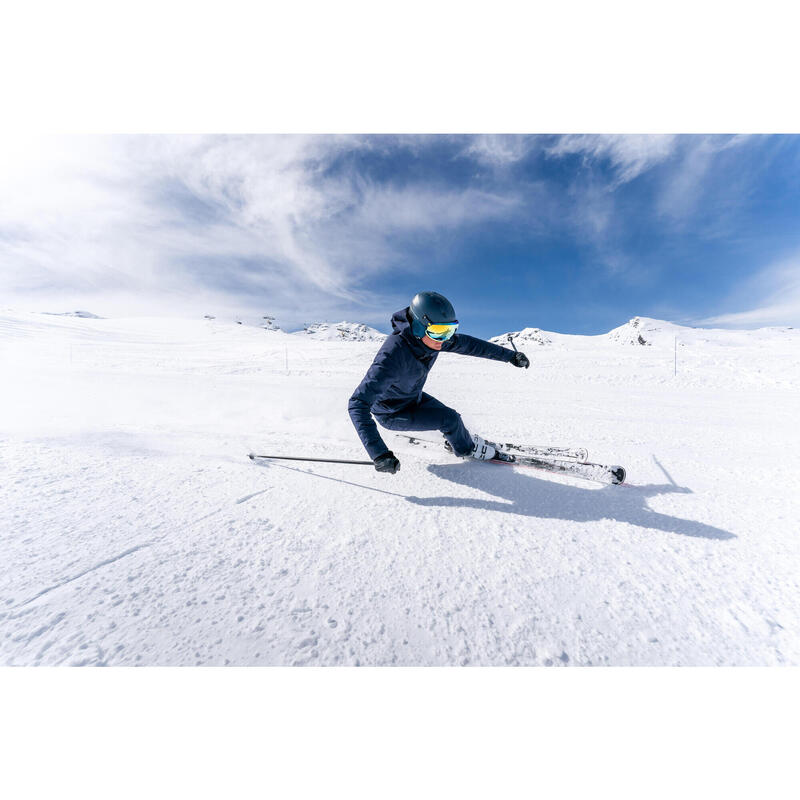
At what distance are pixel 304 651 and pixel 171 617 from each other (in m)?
0.54

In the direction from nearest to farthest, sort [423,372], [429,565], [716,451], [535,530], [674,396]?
[429,565]
[535,530]
[423,372]
[716,451]
[674,396]

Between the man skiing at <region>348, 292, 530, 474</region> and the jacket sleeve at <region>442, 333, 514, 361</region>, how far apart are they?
141 millimetres

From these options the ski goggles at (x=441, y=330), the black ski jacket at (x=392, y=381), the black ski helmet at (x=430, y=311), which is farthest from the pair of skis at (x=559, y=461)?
the black ski helmet at (x=430, y=311)

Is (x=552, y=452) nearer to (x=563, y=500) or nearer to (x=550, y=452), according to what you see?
(x=550, y=452)

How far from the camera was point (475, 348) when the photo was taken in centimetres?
337

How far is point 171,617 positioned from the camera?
1.30m

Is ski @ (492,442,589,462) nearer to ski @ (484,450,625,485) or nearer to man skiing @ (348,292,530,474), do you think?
ski @ (484,450,625,485)

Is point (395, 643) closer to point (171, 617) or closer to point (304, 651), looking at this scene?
point (304, 651)

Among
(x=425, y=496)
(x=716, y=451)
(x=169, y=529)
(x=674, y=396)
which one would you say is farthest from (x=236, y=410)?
(x=674, y=396)

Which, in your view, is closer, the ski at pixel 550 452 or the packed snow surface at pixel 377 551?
the packed snow surface at pixel 377 551

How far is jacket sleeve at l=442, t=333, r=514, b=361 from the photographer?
10.7 feet

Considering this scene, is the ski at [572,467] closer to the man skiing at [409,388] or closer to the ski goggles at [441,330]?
the man skiing at [409,388]

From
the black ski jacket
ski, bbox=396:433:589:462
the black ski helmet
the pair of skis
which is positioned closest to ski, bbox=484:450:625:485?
the pair of skis

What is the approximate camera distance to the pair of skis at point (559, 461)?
2523mm
